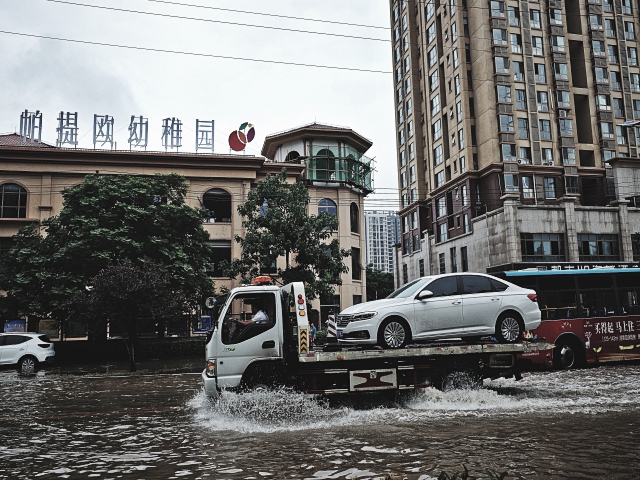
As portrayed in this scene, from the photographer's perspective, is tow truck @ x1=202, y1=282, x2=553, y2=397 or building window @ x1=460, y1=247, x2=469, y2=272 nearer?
tow truck @ x1=202, y1=282, x2=553, y2=397

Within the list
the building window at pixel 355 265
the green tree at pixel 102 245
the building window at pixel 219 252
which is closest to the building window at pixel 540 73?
the building window at pixel 355 265

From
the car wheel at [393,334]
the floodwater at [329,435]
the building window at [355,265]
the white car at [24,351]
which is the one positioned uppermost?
the building window at [355,265]

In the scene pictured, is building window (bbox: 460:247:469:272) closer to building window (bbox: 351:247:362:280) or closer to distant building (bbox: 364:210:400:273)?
building window (bbox: 351:247:362:280)

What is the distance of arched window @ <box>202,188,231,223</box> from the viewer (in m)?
36.0

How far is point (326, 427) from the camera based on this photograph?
9.26 m

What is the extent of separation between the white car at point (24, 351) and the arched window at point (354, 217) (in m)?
23.8

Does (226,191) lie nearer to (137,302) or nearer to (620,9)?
(137,302)

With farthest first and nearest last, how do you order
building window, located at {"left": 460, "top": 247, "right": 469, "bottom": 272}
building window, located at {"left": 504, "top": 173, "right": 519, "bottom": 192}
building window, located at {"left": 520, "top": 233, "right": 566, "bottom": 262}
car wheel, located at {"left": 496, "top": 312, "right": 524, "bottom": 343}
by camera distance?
building window, located at {"left": 460, "top": 247, "right": 469, "bottom": 272} → building window, located at {"left": 504, "top": 173, "right": 519, "bottom": 192} → building window, located at {"left": 520, "top": 233, "right": 566, "bottom": 262} → car wheel, located at {"left": 496, "top": 312, "right": 524, "bottom": 343}

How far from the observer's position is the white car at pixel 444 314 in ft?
35.0

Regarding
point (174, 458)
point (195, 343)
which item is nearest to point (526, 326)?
point (174, 458)

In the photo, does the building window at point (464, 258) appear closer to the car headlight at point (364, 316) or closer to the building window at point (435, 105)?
the building window at point (435, 105)

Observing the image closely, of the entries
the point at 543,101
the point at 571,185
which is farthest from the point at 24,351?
the point at 543,101

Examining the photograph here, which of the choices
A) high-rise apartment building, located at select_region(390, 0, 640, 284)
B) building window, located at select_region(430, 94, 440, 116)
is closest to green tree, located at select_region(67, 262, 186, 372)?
high-rise apartment building, located at select_region(390, 0, 640, 284)

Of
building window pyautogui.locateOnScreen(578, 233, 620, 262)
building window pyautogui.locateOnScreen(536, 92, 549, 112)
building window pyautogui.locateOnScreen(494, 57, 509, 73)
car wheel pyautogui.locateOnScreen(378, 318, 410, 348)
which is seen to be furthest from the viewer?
building window pyautogui.locateOnScreen(536, 92, 549, 112)
